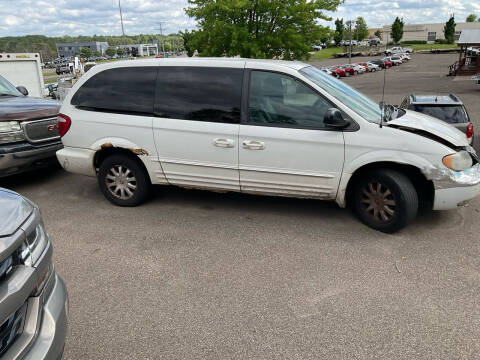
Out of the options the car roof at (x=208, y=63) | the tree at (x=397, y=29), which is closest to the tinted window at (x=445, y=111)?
the car roof at (x=208, y=63)

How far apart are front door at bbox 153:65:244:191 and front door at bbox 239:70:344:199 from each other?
18 cm

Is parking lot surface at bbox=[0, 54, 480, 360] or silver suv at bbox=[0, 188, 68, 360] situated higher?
silver suv at bbox=[0, 188, 68, 360]

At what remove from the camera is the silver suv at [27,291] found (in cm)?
178

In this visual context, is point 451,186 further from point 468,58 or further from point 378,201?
point 468,58

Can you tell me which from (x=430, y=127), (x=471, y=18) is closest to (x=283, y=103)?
(x=430, y=127)

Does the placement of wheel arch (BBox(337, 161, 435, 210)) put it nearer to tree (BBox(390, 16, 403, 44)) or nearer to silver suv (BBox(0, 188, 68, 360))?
silver suv (BBox(0, 188, 68, 360))

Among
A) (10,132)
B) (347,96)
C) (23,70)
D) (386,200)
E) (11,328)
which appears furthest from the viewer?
(23,70)

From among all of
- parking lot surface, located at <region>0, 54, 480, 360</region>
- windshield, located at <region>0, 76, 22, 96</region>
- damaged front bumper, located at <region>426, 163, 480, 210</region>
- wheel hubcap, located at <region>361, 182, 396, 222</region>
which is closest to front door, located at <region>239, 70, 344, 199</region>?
wheel hubcap, located at <region>361, 182, 396, 222</region>

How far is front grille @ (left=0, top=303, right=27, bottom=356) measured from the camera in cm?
174

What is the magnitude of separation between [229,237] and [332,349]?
192 cm

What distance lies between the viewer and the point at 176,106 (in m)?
4.85

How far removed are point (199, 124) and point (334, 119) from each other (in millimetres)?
1525

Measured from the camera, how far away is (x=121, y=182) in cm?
525

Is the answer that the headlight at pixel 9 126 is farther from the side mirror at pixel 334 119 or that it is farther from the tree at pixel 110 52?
the tree at pixel 110 52
